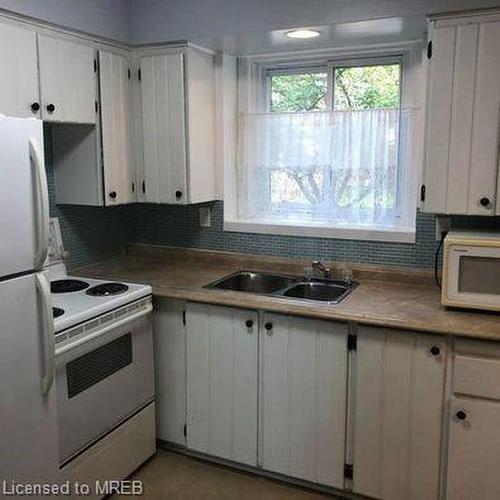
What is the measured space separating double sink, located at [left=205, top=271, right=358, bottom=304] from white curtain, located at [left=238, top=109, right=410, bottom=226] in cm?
40

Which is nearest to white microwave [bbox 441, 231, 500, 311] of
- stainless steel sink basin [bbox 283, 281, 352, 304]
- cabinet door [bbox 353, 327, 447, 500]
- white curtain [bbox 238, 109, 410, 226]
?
cabinet door [bbox 353, 327, 447, 500]

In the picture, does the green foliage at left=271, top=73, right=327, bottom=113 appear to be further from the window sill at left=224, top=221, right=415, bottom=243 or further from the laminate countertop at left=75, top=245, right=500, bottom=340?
the laminate countertop at left=75, top=245, right=500, bottom=340

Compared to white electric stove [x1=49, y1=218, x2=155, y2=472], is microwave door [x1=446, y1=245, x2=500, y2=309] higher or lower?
higher

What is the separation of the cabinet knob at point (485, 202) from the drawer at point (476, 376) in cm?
66

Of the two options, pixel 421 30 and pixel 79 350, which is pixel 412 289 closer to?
pixel 421 30

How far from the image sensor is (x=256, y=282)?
10.0 feet

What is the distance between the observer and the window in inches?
114

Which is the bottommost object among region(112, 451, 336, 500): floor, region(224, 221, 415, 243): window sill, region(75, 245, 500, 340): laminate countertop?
region(112, 451, 336, 500): floor

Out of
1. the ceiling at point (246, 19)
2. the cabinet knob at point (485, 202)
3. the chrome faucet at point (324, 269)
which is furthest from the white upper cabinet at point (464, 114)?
the chrome faucet at point (324, 269)

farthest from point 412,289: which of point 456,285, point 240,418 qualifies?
point 240,418

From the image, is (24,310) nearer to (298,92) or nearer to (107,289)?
(107,289)

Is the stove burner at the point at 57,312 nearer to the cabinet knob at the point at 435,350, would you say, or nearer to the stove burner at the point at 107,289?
the stove burner at the point at 107,289

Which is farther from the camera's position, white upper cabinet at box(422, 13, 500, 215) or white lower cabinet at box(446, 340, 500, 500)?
white upper cabinet at box(422, 13, 500, 215)

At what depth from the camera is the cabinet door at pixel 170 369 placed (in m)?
2.68
